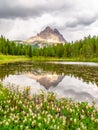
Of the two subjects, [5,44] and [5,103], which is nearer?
[5,103]

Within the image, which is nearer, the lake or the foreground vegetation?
the foreground vegetation

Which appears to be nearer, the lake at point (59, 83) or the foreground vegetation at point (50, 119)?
the foreground vegetation at point (50, 119)

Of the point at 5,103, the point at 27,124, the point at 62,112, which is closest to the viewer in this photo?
the point at 27,124

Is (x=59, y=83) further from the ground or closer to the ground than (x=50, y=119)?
closer to the ground

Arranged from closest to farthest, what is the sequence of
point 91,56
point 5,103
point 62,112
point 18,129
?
point 18,129
point 62,112
point 5,103
point 91,56

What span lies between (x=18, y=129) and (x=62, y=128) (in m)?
2.06

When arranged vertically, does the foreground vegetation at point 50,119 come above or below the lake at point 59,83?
above

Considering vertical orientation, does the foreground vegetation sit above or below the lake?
above

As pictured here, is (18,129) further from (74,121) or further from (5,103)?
(5,103)

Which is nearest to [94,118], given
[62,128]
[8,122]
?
[62,128]

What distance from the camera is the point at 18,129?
12406 mm

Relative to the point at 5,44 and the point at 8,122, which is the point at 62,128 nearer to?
the point at 8,122

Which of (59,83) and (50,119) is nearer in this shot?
(50,119)

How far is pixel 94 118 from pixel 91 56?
159 meters
